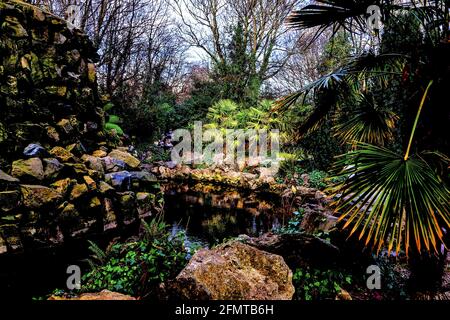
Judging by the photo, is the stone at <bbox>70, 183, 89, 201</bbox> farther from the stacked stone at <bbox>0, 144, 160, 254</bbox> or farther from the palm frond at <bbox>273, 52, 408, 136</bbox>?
the palm frond at <bbox>273, 52, 408, 136</bbox>

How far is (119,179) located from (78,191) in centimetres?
123

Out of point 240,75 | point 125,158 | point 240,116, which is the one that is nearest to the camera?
point 125,158

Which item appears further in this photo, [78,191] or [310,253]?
[78,191]

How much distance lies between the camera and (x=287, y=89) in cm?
1600

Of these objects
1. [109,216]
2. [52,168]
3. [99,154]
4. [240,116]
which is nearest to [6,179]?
[52,168]

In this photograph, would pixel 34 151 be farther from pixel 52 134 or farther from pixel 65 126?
pixel 65 126

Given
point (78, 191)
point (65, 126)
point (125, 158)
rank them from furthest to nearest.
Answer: point (125, 158)
point (65, 126)
point (78, 191)

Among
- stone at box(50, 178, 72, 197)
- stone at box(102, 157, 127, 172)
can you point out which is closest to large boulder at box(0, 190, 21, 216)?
stone at box(50, 178, 72, 197)

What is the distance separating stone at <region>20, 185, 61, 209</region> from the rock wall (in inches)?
0.5

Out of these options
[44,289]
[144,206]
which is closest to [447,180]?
[44,289]

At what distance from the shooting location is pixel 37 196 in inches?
171

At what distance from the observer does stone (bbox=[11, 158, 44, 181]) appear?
4.45m

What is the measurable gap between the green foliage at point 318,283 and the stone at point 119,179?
172 inches
